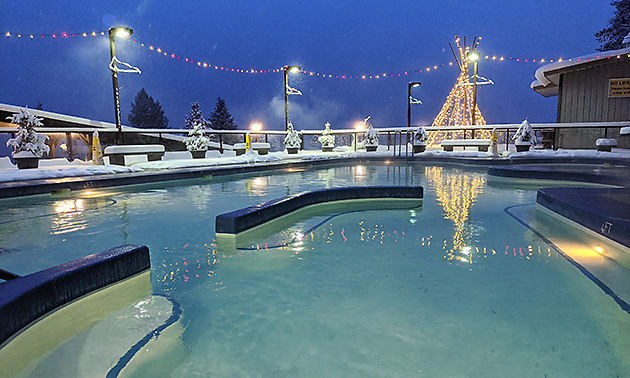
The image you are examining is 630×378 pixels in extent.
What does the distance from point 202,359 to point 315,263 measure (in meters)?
1.53

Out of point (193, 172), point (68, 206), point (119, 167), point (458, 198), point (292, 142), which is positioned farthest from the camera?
point (292, 142)

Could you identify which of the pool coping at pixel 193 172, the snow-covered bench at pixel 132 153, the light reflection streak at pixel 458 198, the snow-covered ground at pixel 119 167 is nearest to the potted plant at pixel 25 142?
the snow-covered ground at pixel 119 167

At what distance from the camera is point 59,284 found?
2443mm

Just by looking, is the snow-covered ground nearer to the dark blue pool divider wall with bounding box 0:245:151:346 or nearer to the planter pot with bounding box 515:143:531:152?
the planter pot with bounding box 515:143:531:152

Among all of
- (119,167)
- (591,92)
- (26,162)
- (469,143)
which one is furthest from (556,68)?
(26,162)

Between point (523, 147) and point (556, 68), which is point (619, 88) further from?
point (523, 147)

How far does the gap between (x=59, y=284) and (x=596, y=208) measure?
16.3ft

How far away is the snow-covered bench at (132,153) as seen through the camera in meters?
12.8

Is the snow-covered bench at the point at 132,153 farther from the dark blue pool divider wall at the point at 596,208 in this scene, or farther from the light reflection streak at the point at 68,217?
the dark blue pool divider wall at the point at 596,208

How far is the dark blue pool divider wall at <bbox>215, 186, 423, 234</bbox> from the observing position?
426 cm

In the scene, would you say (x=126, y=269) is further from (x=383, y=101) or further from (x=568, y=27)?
(x=568, y=27)

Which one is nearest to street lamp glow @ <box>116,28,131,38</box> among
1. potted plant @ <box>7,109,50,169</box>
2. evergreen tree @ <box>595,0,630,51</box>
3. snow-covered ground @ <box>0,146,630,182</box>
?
potted plant @ <box>7,109,50,169</box>

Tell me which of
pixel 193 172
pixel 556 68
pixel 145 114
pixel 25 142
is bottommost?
pixel 193 172

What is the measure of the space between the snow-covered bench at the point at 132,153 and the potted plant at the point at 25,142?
7.48 feet
